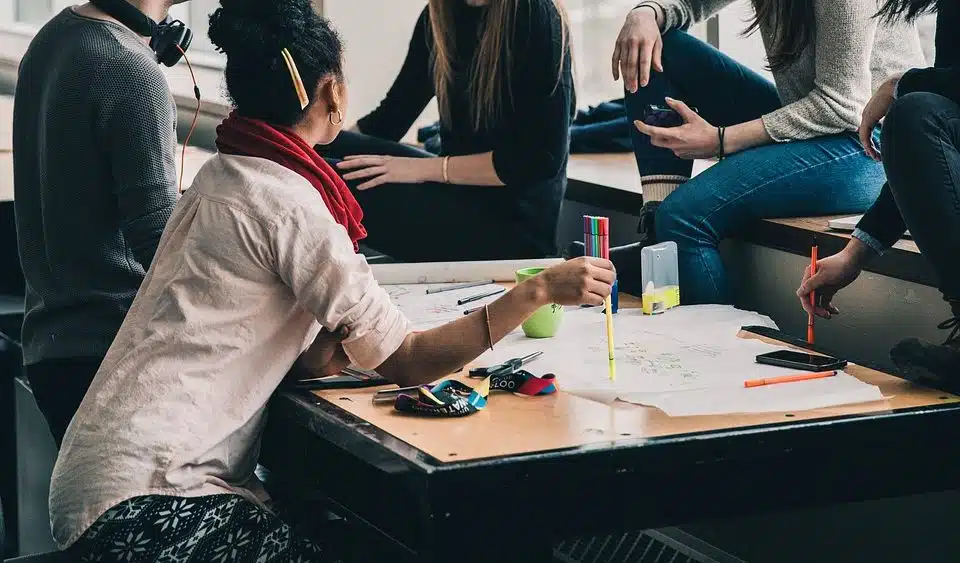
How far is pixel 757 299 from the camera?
215 cm

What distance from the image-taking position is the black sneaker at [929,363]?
131 cm

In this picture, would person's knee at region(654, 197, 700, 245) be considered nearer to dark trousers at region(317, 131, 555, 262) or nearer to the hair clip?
dark trousers at region(317, 131, 555, 262)

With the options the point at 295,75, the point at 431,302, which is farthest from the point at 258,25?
the point at 431,302

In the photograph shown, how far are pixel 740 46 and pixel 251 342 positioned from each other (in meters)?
2.05

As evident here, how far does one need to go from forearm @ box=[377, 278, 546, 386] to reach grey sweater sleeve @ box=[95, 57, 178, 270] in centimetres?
47

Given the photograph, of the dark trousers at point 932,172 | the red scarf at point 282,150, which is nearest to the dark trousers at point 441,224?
the red scarf at point 282,150

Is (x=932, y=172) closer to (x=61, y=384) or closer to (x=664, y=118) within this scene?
(x=664, y=118)

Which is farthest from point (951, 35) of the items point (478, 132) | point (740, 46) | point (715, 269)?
point (740, 46)

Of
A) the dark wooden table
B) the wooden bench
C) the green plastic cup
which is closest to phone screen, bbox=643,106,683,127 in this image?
the wooden bench

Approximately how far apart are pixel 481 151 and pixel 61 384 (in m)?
0.98

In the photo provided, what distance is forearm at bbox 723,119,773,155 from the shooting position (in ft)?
6.58

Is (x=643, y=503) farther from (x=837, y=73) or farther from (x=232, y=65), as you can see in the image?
(x=837, y=73)

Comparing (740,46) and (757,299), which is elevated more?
(740,46)

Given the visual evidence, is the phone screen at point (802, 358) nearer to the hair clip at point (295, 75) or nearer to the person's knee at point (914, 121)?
the person's knee at point (914, 121)
